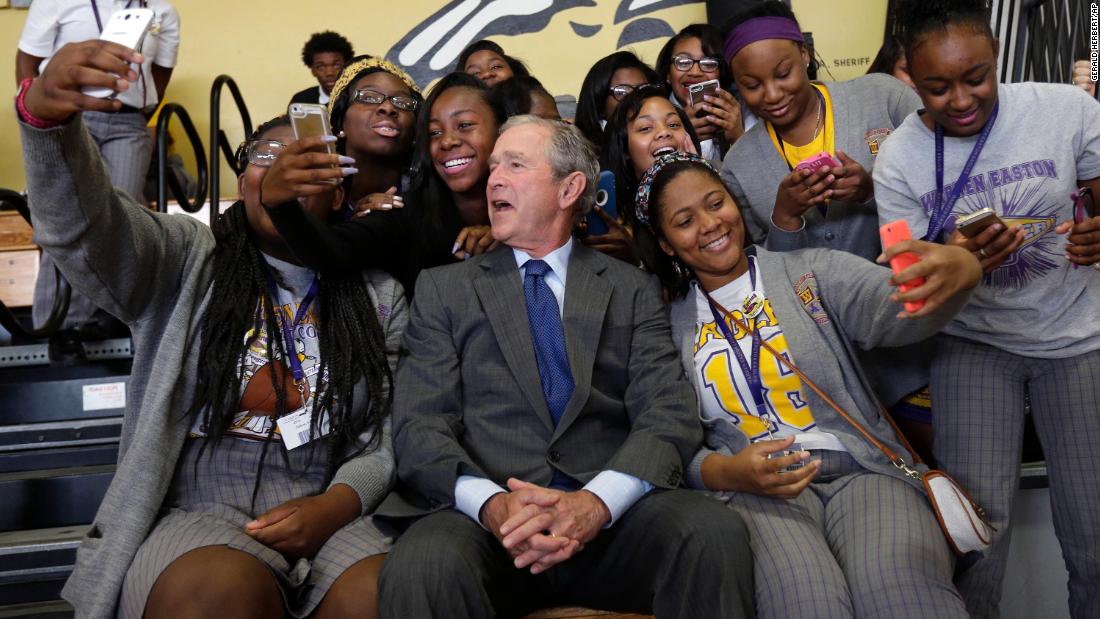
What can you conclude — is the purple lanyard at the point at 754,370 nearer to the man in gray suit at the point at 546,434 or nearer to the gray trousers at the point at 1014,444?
the man in gray suit at the point at 546,434

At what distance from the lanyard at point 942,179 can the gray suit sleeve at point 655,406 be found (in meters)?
0.69

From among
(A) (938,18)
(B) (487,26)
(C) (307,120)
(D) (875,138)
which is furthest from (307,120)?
(B) (487,26)

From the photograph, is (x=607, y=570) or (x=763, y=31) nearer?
(x=607, y=570)

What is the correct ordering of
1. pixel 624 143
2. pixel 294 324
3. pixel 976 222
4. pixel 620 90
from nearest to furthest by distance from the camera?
pixel 976 222 → pixel 294 324 → pixel 624 143 → pixel 620 90

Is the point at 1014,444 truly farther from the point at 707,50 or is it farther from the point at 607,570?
the point at 707,50

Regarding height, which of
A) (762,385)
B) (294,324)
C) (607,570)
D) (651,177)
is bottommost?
(607,570)

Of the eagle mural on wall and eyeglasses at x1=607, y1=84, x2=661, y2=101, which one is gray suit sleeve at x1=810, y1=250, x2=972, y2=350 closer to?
eyeglasses at x1=607, y1=84, x2=661, y2=101

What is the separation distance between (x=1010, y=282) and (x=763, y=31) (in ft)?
3.41

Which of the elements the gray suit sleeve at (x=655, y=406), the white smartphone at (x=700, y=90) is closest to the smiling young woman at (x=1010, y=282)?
the gray suit sleeve at (x=655, y=406)

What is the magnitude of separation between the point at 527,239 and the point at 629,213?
0.60 m

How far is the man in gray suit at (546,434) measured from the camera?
1.85 meters

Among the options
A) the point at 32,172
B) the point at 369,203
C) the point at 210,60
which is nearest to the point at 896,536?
the point at 369,203

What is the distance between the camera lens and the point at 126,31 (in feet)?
5.53

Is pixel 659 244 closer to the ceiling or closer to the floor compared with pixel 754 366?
closer to the ceiling
